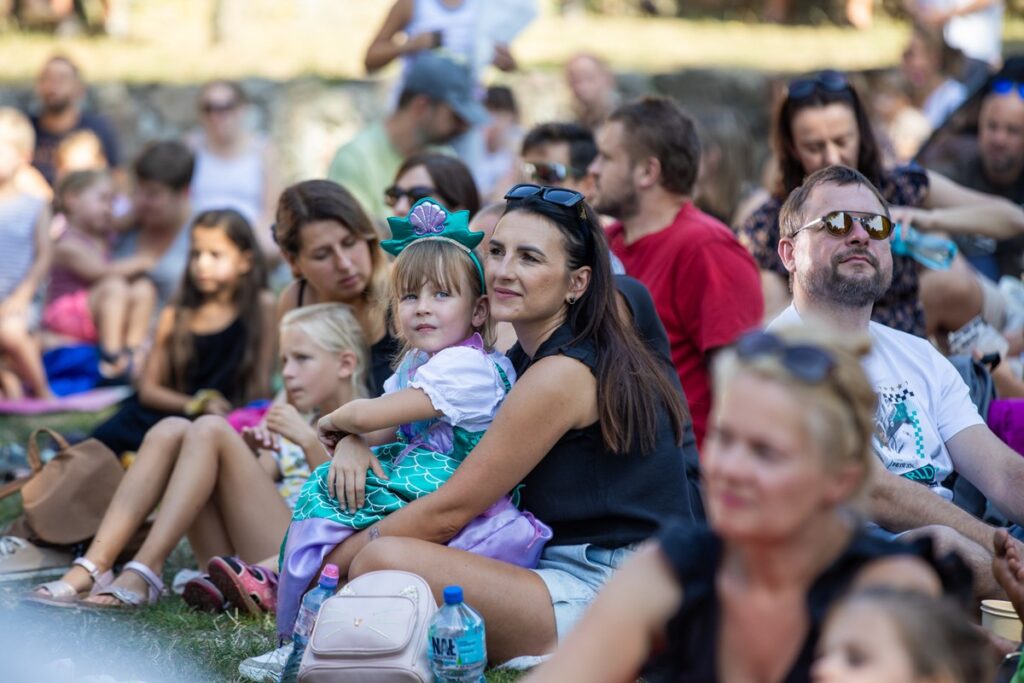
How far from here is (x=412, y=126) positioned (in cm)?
710

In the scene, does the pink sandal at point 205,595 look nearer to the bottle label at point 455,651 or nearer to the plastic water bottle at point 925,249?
the bottle label at point 455,651

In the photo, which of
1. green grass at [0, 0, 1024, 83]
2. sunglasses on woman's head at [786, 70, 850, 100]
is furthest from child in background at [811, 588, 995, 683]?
green grass at [0, 0, 1024, 83]

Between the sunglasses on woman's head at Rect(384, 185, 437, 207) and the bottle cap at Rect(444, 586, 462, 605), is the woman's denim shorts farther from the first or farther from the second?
the sunglasses on woman's head at Rect(384, 185, 437, 207)

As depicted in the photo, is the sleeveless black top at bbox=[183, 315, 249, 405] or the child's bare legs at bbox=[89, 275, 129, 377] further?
the child's bare legs at bbox=[89, 275, 129, 377]

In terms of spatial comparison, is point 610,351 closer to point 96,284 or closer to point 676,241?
point 676,241

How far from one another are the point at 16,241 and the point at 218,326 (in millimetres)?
3225

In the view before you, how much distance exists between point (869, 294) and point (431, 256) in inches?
52.8

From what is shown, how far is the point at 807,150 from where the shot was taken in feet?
17.7

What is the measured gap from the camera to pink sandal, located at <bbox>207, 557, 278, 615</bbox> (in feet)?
14.5

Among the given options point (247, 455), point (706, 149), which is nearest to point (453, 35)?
point (706, 149)

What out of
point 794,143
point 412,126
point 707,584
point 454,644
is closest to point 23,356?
point 412,126

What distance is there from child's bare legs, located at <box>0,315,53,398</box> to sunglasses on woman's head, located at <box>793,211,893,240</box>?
6.07 meters

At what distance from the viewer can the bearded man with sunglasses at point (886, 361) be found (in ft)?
12.7

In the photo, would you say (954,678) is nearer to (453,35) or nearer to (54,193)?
(453,35)
